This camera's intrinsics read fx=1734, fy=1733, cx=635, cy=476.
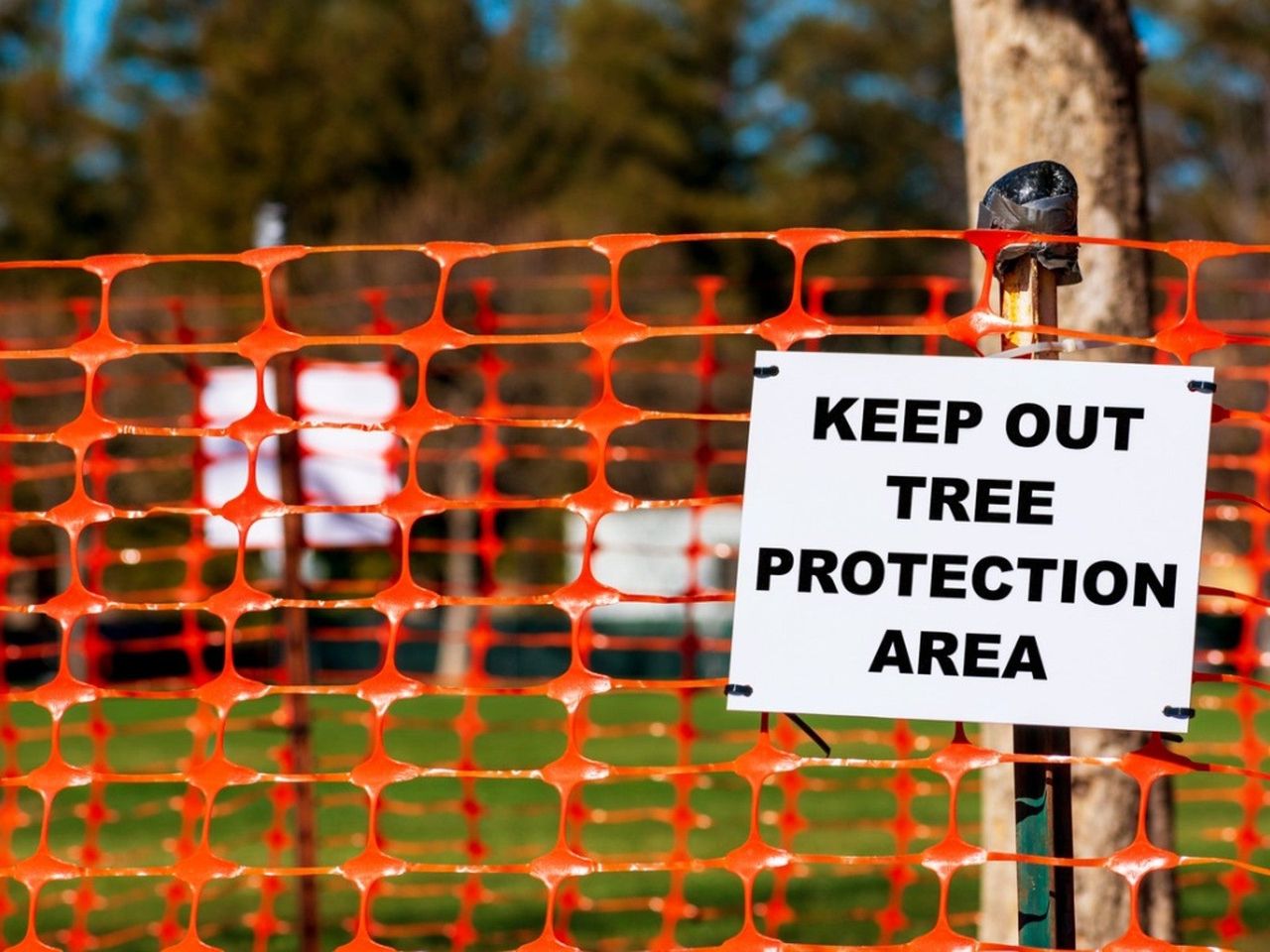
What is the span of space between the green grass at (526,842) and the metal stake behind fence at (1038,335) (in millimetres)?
612

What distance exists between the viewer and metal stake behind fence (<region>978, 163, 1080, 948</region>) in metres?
3.05

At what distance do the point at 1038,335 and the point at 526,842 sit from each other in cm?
660

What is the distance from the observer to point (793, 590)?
2.98 meters

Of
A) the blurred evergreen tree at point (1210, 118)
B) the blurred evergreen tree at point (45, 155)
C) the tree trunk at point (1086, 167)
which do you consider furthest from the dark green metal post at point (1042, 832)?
the blurred evergreen tree at point (45, 155)

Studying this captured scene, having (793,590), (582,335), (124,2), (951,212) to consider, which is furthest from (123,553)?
(124,2)

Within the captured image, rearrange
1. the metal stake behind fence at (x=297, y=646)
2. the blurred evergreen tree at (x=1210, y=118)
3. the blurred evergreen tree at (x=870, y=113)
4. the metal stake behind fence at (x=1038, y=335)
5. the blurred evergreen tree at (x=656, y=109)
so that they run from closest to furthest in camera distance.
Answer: the metal stake behind fence at (x=1038, y=335) → the metal stake behind fence at (x=297, y=646) → the blurred evergreen tree at (x=1210, y=118) → the blurred evergreen tree at (x=656, y=109) → the blurred evergreen tree at (x=870, y=113)

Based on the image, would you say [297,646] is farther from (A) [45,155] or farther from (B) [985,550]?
(A) [45,155]

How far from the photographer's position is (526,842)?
9.18 meters

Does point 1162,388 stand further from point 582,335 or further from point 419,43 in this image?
point 419,43

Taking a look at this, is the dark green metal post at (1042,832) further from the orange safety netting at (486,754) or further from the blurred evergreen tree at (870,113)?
the blurred evergreen tree at (870,113)

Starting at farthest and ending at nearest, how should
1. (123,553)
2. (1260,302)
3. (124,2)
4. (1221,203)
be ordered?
(124,2), (1221,203), (1260,302), (123,553)

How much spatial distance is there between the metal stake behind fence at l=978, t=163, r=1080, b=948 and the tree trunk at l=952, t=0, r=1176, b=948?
45.1 inches

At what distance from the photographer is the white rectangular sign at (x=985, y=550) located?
292cm

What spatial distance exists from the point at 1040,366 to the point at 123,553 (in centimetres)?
512
